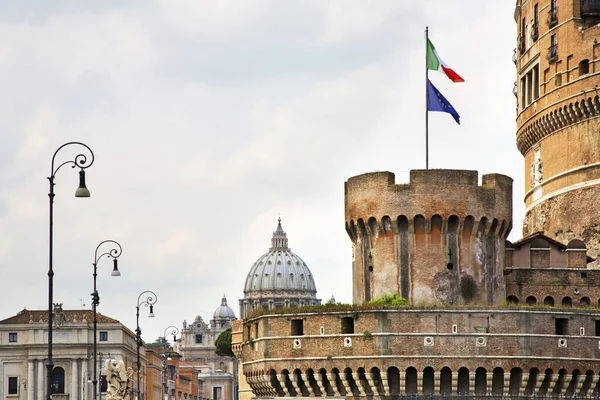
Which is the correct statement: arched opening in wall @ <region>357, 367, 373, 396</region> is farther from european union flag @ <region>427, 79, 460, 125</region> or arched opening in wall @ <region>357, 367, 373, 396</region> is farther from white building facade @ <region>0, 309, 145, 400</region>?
white building facade @ <region>0, 309, 145, 400</region>

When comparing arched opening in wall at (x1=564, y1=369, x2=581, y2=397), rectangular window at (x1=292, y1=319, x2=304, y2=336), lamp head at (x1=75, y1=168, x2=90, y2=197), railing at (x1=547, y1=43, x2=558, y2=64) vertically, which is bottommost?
arched opening in wall at (x1=564, y1=369, x2=581, y2=397)

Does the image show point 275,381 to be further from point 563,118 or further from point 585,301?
point 563,118

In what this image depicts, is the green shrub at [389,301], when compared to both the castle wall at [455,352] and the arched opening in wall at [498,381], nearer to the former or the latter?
the castle wall at [455,352]

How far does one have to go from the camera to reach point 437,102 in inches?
2906

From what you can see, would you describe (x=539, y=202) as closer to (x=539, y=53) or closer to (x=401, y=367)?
(x=539, y=53)

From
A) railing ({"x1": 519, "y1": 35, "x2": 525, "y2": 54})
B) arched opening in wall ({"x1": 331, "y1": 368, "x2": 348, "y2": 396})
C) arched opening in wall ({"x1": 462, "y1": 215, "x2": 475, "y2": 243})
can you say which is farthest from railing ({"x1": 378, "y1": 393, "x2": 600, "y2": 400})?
railing ({"x1": 519, "y1": 35, "x2": 525, "y2": 54})

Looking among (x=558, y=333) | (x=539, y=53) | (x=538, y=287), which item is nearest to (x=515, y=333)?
(x=558, y=333)

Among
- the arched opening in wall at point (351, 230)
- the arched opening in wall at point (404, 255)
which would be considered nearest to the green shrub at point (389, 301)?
the arched opening in wall at point (404, 255)

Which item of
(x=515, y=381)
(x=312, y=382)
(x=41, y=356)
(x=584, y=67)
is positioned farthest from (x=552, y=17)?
(x=41, y=356)

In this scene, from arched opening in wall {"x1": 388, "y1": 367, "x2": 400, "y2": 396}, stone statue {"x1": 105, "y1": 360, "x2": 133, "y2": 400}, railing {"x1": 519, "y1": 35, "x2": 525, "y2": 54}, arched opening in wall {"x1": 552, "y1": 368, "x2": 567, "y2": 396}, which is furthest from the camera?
railing {"x1": 519, "y1": 35, "x2": 525, "y2": 54}

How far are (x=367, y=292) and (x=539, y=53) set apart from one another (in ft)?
88.0

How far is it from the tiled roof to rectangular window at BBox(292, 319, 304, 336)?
60.6 metres

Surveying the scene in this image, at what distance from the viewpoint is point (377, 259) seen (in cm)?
7006

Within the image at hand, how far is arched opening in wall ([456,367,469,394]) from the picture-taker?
210 ft
